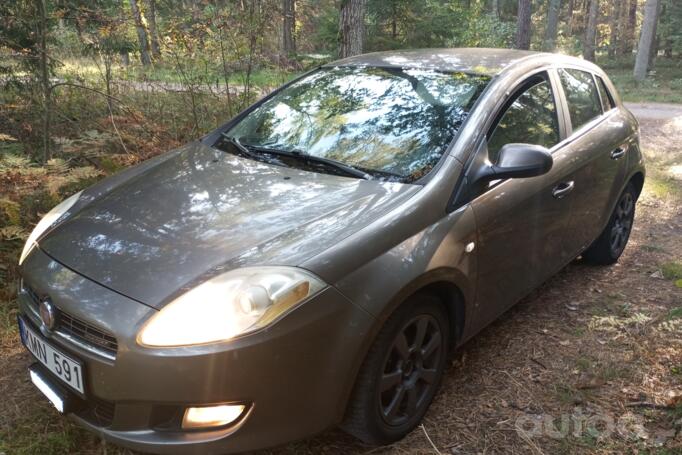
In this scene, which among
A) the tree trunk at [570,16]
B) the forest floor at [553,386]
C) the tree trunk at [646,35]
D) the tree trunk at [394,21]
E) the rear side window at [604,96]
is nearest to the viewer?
the forest floor at [553,386]

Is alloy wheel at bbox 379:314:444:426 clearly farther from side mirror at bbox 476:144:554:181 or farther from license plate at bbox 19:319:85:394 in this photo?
license plate at bbox 19:319:85:394

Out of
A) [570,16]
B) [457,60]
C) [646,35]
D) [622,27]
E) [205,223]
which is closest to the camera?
[205,223]

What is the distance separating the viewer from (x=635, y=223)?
5520mm

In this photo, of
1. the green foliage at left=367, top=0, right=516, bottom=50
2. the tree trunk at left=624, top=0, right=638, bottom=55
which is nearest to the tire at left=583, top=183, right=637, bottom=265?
the green foliage at left=367, top=0, right=516, bottom=50

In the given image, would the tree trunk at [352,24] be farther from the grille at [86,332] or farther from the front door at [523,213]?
the grille at [86,332]

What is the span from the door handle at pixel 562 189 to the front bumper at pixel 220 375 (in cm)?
169

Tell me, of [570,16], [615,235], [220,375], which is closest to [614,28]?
[570,16]

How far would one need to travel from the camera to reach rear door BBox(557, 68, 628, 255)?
135 inches

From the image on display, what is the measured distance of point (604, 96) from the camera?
161 inches

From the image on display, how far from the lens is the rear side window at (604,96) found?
4047 millimetres

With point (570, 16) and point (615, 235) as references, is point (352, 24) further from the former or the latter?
point (570, 16)

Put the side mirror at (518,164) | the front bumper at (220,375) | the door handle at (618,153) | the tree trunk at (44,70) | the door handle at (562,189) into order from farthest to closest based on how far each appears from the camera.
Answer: the tree trunk at (44,70) → the door handle at (618,153) → the door handle at (562,189) → the side mirror at (518,164) → the front bumper at (220,375)

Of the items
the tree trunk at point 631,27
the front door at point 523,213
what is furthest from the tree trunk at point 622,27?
the front door at point 523,213

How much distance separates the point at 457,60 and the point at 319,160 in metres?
1.19
